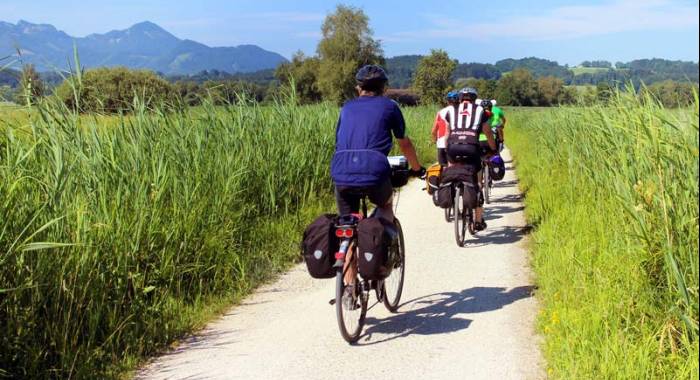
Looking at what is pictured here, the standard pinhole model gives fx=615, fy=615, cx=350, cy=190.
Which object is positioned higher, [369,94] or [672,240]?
[369,94]

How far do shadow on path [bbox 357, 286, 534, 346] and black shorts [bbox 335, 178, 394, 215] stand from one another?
982 millimetres

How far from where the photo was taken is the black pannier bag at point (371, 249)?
4.26m

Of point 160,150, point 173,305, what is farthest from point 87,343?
point 160,150

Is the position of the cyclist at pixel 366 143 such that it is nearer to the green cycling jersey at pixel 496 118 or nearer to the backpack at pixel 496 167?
the backpack at pixel 496 167

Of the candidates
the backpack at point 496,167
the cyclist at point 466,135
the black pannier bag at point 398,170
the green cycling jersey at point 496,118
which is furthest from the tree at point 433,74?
the black pannier bag at point 398,170

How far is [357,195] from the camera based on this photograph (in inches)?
181

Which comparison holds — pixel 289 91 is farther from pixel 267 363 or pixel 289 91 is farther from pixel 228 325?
pixel 267 363

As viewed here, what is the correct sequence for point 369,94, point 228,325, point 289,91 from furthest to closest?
point 289,91, point 228,325, point 369,94

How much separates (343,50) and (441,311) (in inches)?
2981

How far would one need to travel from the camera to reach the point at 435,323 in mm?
4949

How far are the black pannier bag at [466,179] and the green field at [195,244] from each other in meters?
0.90

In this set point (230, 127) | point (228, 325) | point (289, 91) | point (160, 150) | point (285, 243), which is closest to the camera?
point (228, 325)

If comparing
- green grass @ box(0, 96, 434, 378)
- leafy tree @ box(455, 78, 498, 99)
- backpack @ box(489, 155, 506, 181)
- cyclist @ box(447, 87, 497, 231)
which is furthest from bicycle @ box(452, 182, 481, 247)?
leafy tree @ box(455, 78, 498, 99)

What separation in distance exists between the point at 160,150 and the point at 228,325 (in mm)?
1910
